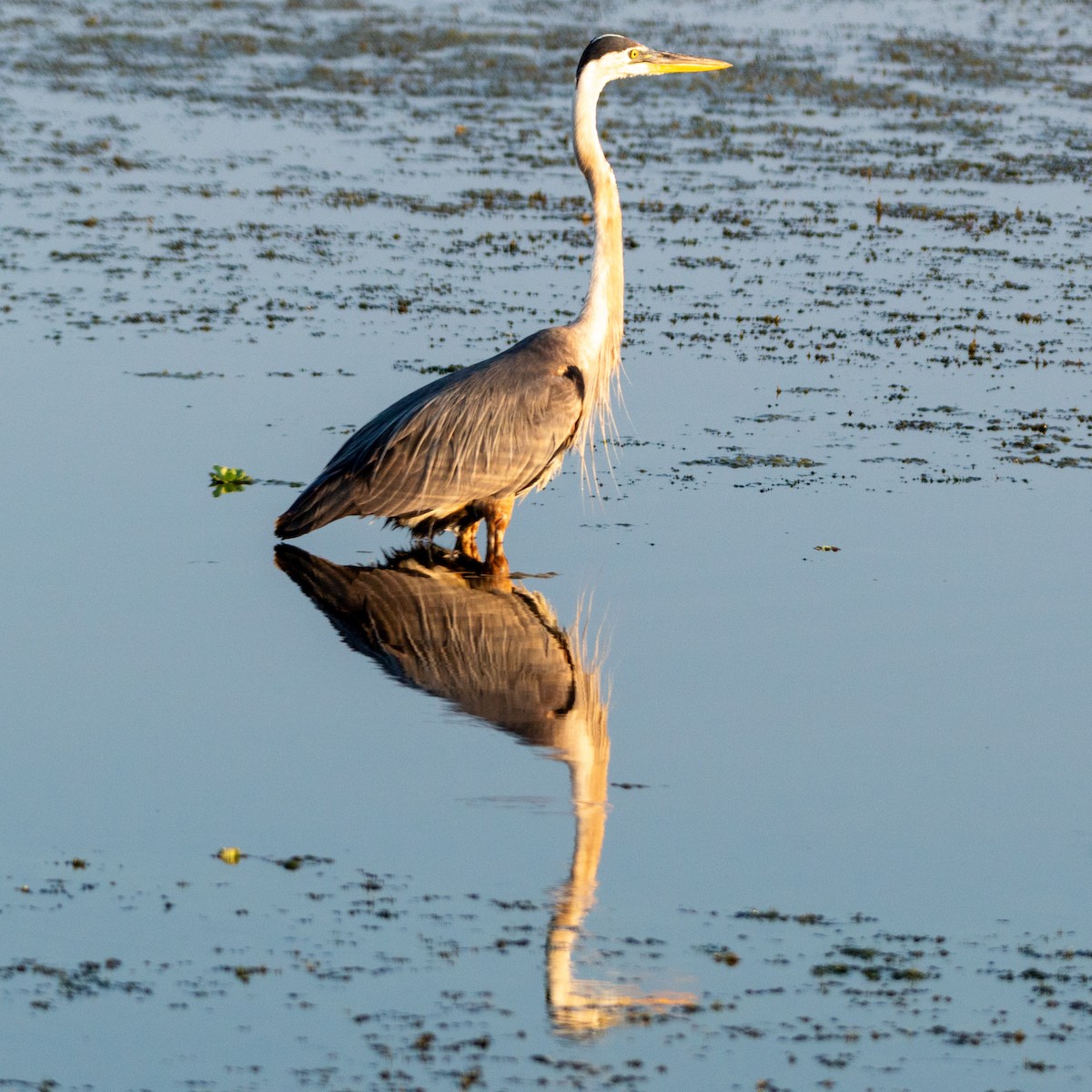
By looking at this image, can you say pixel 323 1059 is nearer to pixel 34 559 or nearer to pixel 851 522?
pixel 34 559

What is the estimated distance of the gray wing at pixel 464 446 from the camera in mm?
9430

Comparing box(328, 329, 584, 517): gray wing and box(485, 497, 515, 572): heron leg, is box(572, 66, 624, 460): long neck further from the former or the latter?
box(485, 497, 515, 572): heron leg

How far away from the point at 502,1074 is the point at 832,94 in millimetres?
20843

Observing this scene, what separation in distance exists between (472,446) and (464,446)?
0.13 ft

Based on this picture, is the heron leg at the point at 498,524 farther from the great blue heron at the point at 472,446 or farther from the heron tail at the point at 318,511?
the heron tail at the point at 318,511

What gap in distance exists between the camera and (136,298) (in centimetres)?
1377

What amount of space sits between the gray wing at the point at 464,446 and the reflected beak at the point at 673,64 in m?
1.98

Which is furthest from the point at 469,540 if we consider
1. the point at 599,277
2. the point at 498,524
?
the point at 599,277

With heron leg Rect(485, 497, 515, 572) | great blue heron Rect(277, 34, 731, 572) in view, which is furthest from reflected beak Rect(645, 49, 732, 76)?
heron leg Rect(485, 497, 515, 572)

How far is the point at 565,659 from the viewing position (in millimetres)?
8133

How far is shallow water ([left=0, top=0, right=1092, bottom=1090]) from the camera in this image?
5.24 metres

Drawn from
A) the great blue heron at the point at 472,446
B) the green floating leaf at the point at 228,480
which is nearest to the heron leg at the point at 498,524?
the great blue heron at the point at 472,446

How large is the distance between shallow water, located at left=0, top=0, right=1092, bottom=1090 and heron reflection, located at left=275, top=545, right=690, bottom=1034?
0.03m

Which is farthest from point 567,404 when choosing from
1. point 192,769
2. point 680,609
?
point 192,769
